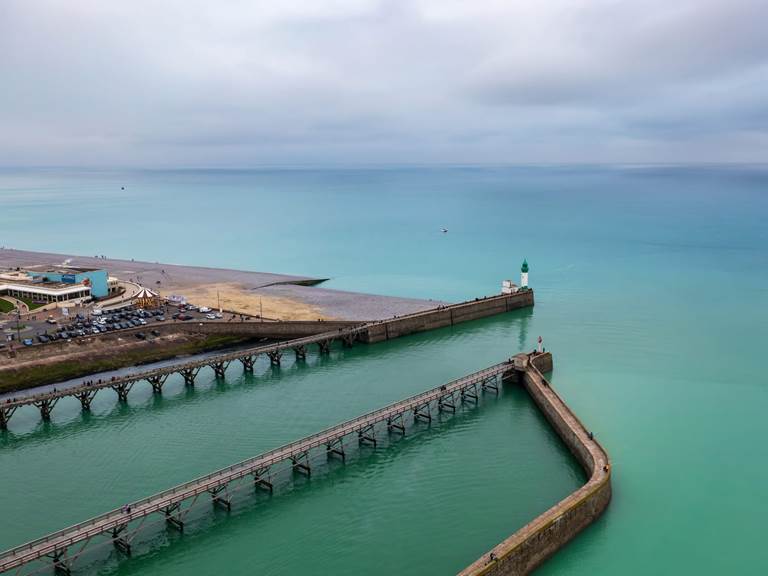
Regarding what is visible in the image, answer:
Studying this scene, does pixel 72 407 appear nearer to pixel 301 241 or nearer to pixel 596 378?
pixel 596 378

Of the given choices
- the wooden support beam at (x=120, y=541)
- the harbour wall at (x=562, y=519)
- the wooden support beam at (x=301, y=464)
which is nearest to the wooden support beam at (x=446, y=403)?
the harbour wall at (x=562, y=519)

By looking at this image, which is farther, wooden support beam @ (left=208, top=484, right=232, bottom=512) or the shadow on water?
wooden support beam @ (left=208, top=484, right=232, bottom=512)

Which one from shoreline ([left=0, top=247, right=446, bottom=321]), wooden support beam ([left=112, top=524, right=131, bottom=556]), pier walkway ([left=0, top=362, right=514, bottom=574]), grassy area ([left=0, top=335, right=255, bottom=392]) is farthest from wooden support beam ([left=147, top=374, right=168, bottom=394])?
wooden support beam ([left=112, top=524, right=131, bottom=556])

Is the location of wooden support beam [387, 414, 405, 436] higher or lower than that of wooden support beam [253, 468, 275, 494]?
higher

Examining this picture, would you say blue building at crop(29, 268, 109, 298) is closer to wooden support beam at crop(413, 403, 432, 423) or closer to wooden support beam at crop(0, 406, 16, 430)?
wooden support beam at crop(0, 406, 16, 430)

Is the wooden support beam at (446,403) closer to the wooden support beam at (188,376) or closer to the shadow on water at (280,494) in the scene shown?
the shadow on water at (280,494)

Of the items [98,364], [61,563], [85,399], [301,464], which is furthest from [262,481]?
[98,364]

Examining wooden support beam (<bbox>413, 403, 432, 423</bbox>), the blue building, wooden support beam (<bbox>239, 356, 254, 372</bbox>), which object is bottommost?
wooden support beam (<bbox>413, 403, 432, 423</bbox>)
